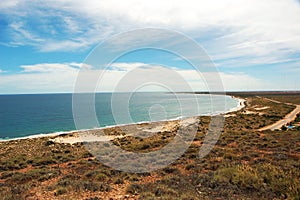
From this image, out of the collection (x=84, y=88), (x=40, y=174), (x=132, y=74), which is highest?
(x=132, y=74)

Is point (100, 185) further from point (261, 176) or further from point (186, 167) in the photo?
point (261, 176)

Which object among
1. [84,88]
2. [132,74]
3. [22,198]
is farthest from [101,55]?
[22,198]

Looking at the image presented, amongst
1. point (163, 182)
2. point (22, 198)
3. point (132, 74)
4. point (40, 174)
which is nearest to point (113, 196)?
point (163, 182)

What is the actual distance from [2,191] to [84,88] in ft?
17.2

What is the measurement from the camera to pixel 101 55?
10867 millimetres

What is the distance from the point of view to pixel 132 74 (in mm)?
14859

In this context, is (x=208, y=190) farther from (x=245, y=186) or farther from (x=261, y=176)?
(x=261, y=176)

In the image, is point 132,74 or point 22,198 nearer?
point 22,198

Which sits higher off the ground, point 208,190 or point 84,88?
point 84,88

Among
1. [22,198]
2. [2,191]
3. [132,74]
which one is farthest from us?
[132,74]

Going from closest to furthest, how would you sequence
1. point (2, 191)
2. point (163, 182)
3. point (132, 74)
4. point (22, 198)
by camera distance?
1. point (22, 198)
2. point (2, 191)
3. point (163, 182)
4. point (132, 74)

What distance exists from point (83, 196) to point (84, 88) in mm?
5228

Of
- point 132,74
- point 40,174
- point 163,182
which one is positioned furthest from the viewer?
point 132,74

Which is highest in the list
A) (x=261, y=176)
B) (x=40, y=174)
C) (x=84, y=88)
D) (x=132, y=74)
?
(x=132, y=74)
